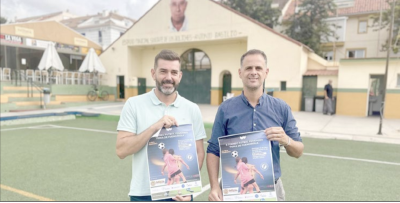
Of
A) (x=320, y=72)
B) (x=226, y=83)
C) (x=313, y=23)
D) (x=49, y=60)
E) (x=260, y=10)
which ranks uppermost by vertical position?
(x=260, y=10)

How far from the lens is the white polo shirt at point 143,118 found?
183 cm

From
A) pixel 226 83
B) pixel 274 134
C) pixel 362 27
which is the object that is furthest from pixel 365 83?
pixel 274 134

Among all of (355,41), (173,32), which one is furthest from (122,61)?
(355,41)

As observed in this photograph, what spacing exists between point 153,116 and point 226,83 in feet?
51.7

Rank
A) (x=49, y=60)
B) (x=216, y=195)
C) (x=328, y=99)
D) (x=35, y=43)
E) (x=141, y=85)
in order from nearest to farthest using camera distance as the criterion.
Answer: (x=216, y=195) < (x=328, y=99) < (x=49, y=60) < (x=35, y=43) < (x=141, y=85)

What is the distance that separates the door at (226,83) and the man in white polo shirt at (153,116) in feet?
50.7

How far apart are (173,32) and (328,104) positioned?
10.9 metres

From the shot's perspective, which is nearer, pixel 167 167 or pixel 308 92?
pixel 167 167

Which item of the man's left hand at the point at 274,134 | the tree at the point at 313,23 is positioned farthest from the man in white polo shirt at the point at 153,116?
the tree at the point at 313,23

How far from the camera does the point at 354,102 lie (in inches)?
480

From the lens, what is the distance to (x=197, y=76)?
18.3 meters

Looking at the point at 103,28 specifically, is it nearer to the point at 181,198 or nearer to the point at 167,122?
the point at 167,122

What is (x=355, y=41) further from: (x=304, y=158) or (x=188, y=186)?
(x=188, y=186)

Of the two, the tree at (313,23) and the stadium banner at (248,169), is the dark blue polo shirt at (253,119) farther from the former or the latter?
the tree at (313,23)
